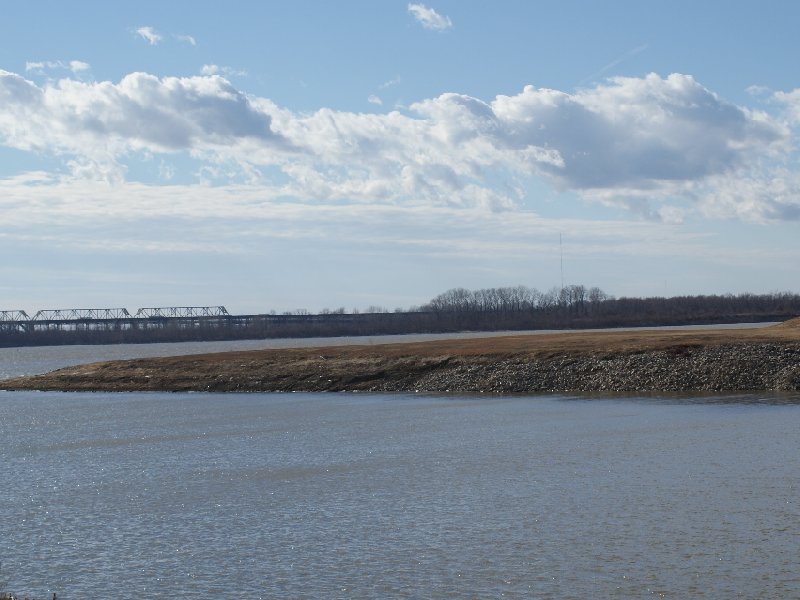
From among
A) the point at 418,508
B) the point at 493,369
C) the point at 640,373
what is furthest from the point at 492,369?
the point at 418,508

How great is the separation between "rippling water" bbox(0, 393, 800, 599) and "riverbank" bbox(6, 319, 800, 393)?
12.0 m

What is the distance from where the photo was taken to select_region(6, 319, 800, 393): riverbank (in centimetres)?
5850

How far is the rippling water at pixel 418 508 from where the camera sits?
1884 cm

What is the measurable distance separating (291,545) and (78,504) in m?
8.33

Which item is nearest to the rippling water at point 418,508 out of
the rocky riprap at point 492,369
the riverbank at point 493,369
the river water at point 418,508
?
the river water at point 418,508

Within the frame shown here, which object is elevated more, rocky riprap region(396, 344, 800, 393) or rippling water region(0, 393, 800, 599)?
rocky riprap region(396, 344, 800, 393)

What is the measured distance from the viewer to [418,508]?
25.2 metres

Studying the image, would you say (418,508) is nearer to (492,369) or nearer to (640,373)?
(640,373)

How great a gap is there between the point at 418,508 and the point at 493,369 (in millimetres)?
41363

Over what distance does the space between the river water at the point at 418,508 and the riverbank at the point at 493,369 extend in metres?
11.8

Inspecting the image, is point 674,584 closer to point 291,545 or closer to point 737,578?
point 737,578

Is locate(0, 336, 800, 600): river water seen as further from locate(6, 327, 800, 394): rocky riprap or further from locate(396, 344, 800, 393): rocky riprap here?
locate(6, 327, 800, 394): rocky riprap

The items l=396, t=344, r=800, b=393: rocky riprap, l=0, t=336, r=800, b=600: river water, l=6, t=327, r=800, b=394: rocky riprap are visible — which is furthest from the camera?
l=6, t=327, r=800, b=394: rocky riprap

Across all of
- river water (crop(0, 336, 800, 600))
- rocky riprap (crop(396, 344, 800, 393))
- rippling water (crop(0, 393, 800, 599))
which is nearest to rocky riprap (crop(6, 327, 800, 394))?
rocky riprap (crop(396, 344, 800, 393))
